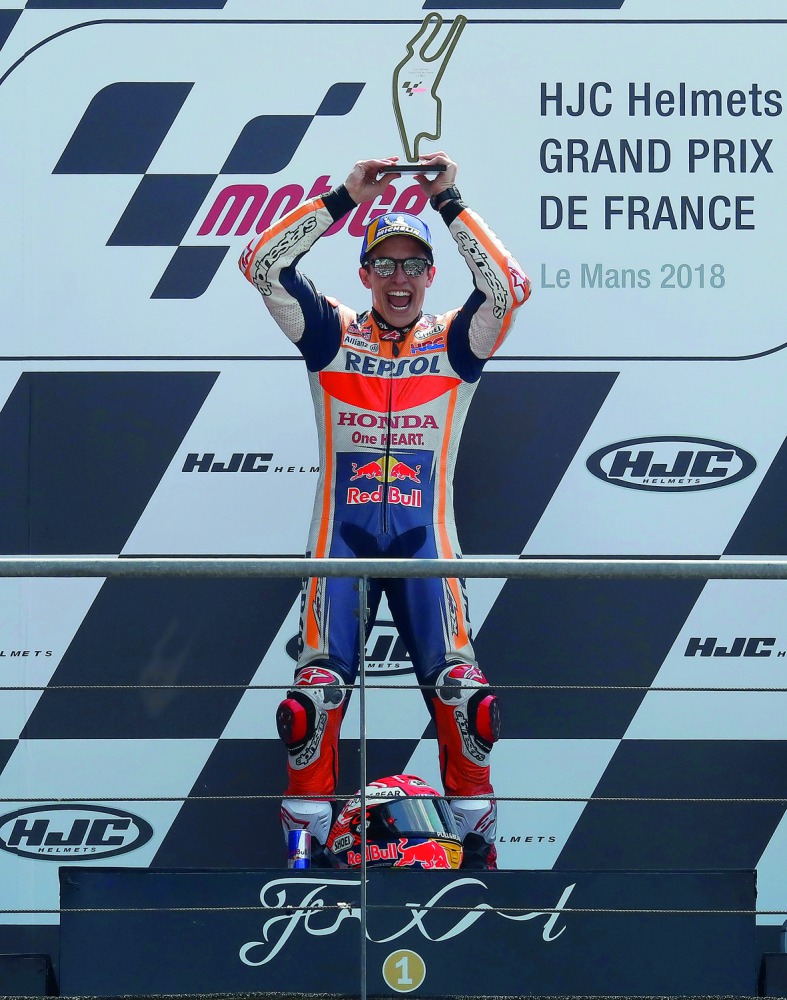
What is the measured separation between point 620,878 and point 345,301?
62.2 inches

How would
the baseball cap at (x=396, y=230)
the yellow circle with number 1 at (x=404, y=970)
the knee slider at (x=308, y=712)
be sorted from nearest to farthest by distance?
the yellow circle with number 1 at (x=404, y=970), the knee slider at (x=308, y=712), the baseball cap at (x=396, y=230)

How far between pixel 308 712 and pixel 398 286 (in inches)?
34.9

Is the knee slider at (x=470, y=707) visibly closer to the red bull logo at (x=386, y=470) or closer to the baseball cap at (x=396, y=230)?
the red bull logo at (x=386, y=470)

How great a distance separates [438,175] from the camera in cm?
268

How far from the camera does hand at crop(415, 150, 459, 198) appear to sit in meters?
2.66

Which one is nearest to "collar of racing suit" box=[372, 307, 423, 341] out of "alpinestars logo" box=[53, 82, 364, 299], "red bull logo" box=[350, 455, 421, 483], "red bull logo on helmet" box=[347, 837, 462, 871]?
"red bull logo" box=[350, 455, 421, 483]

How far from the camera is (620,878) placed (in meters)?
2.14

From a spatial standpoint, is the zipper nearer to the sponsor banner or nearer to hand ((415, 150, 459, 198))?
hand ((415, 150, 459, 198))

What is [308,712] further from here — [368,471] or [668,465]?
[668,465]

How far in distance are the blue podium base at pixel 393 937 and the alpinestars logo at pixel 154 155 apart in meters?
1.60

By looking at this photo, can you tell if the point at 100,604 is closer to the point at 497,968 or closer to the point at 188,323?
the point at 188,323

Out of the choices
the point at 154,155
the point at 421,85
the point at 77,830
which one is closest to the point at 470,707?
the point at 77,830

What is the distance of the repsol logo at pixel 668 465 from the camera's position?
10.6 ft

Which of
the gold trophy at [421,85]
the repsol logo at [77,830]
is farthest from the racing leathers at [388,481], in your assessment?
the repsol logo at [77,830]
